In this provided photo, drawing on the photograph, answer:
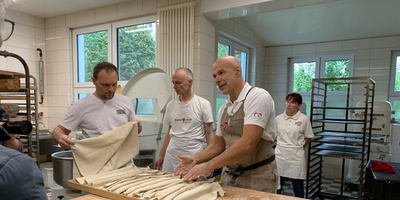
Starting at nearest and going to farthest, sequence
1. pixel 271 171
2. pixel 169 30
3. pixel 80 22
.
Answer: pixel 271 171
pixel 169 30
pixel 80 22

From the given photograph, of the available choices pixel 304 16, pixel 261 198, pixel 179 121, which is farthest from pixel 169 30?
pixel 261 198

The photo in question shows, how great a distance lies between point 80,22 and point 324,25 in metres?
3.91

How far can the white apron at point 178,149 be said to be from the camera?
6.50 feet

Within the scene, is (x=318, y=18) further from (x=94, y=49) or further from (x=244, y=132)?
(x=94, y=49)

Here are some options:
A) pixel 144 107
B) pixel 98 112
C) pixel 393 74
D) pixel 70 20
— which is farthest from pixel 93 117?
pixel 393 74

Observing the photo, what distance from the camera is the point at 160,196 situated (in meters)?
1.04

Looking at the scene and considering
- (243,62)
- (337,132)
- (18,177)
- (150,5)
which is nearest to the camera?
(18,177)

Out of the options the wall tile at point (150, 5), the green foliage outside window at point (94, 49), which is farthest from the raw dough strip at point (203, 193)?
the green foliage outside window at point (94, 49)

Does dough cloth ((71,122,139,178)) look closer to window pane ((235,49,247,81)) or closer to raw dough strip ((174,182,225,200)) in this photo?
raw dough strip ((174,182,225,200))

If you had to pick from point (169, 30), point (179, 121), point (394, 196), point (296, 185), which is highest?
point (169, 30)

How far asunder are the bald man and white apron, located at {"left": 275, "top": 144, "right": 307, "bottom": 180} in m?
1.47

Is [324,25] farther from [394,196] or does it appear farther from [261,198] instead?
[261,198]

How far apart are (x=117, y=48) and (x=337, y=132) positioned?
3356mm

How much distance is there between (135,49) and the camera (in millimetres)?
3695
